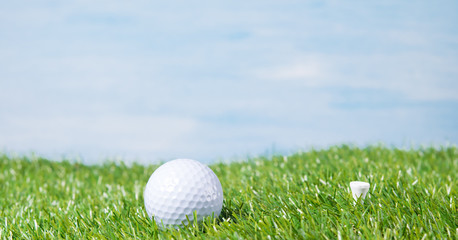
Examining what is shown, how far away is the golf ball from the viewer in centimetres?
331

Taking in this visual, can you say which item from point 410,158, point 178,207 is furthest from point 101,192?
point 410,158

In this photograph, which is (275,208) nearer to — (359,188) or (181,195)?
(359,188)

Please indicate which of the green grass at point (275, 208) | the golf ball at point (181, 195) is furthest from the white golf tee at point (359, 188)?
the golf ball at point (181, 195)

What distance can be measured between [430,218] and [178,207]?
6.49ft

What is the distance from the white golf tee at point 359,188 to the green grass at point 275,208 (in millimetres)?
86

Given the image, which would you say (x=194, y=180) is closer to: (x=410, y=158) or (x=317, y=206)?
(x=317, y=206)

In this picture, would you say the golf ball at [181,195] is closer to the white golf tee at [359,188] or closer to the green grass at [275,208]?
the green grass at [275,208]

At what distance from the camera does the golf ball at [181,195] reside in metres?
3.31

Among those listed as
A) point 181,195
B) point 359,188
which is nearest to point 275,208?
point 359,188

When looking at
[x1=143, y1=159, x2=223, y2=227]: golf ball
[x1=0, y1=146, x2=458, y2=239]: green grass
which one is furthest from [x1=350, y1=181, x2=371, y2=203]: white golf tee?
[x1=143, y1=159, x2=223, y2=227]: golf ball

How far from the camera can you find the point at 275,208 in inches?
144

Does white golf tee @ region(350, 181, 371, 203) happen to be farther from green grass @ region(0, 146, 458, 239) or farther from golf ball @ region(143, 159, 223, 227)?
golf ball @ region(143, 159, 223, 227)

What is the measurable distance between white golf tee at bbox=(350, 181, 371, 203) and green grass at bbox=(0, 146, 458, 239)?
0.28ft

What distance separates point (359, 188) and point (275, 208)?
74cm
